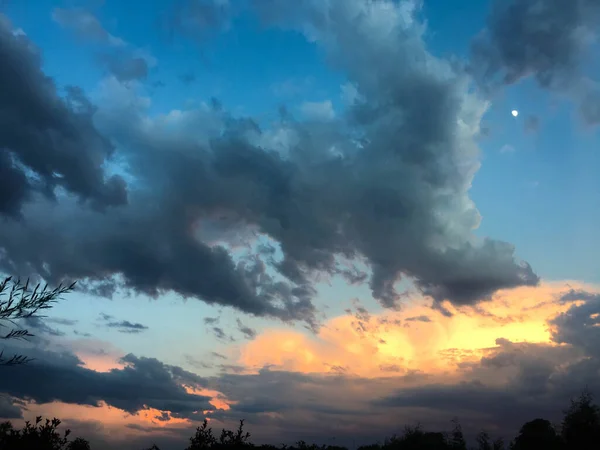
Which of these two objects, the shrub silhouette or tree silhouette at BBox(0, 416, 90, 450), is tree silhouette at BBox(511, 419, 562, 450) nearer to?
the shrub silhouette

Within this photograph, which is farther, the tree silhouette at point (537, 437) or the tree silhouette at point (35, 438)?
the tree silhouette at point (537, 437)

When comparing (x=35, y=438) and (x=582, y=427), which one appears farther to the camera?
(x=582, y=427)

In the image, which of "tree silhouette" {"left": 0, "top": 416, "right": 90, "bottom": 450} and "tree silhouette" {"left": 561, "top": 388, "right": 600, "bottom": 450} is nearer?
"tree silhouette" {"left": 0, "top": 416, "right": 90, "bottom": 450}

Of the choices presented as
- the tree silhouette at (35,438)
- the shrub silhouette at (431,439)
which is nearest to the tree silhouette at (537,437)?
the shrub silhouette at (431,439)

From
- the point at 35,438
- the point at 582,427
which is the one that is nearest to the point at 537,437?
the point at 582,427

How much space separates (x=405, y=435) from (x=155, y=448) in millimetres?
62524

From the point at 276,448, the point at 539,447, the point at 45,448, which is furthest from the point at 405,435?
the point at 45,448

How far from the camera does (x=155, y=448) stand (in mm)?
47406

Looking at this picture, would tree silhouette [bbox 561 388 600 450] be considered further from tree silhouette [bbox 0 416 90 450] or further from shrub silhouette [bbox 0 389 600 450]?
tree silhouette [bbox 0 416 90 450]

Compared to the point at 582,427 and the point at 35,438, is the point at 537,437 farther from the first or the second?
the point at 35,438

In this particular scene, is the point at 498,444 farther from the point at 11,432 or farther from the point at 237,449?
the point at 11,432

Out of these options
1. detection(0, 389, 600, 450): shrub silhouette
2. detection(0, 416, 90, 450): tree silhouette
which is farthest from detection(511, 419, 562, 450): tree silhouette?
detection(0, 416, 90, 450): tree silhouette

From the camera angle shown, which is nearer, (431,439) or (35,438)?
(35,438)

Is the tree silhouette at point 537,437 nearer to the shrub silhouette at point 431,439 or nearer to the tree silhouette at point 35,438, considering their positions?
the shrub silhouette at point 431,439
